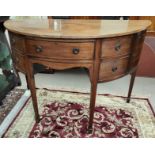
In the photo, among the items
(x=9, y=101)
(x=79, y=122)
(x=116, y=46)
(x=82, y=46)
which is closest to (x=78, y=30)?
(x=82, y=46)

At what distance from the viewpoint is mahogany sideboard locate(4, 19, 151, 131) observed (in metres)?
1.10

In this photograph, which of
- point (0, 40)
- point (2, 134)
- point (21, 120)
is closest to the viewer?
point (2, 134)

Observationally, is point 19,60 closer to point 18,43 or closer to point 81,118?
point 18,43

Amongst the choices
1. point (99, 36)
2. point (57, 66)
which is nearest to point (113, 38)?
point (99, 36)

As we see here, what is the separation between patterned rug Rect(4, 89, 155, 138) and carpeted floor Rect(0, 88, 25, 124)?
5.6 inches

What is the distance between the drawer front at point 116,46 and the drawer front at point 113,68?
5cm

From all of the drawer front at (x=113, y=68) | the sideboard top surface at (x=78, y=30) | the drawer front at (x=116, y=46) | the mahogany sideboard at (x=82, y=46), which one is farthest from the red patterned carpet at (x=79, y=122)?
the sideboard top surface at (x=78, y=30)

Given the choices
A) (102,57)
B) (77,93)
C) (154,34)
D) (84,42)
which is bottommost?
(77,93)

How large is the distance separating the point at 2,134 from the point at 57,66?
750 millimetres

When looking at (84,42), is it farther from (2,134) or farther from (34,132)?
(2,134)

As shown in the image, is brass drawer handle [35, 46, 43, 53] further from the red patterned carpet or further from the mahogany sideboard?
the red patterned carpet

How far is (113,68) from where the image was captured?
1.25 metres

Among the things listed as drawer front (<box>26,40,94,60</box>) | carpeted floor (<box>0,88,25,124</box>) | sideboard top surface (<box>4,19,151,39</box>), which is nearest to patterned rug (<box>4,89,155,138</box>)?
Result: carpeted floor (<box>0,88,25,124</box>)

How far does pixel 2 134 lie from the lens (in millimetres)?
1476
